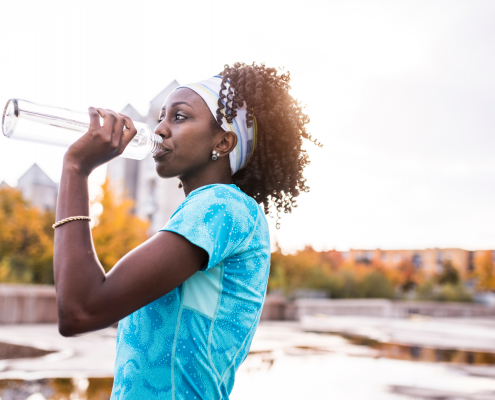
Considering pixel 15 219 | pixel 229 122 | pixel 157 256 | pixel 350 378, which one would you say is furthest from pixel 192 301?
pixel 15 219

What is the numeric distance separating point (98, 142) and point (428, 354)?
37.9 ft

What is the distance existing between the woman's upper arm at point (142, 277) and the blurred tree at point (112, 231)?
73.9ft

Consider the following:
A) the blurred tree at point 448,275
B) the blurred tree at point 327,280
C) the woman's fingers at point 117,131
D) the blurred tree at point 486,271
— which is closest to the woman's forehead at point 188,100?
the woman's fingers at point 117,131

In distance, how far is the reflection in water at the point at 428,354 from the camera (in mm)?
10617

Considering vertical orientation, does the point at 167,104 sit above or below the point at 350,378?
above

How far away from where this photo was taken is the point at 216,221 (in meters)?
1.27

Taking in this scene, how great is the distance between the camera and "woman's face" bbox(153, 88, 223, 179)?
1606 millimetres

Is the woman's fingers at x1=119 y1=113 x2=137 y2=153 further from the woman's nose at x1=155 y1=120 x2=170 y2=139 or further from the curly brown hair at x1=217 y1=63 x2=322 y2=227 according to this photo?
the curly brown hair at x1=217 y1=63 x2=322 y2=227

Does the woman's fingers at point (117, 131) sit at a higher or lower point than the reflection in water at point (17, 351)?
higher

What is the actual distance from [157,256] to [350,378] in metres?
7.51

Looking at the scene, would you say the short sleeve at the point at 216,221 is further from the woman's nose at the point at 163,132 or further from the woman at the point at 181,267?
the woman's nose at the point at 163,132

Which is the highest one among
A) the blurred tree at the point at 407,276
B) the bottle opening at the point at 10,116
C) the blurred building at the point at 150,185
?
the blurred building at the point at 150,185

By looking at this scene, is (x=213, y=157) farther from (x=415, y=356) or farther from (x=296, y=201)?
(x=415, y=356)

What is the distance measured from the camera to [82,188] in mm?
1250
